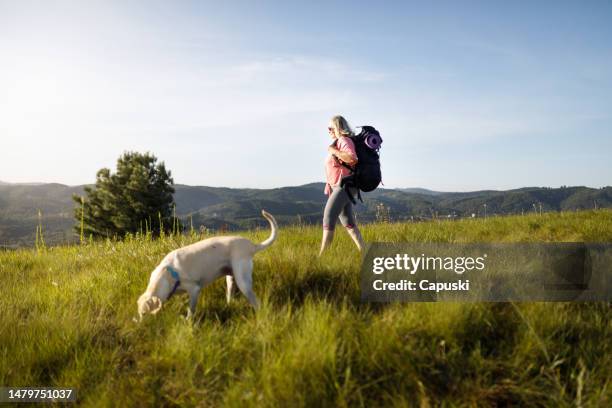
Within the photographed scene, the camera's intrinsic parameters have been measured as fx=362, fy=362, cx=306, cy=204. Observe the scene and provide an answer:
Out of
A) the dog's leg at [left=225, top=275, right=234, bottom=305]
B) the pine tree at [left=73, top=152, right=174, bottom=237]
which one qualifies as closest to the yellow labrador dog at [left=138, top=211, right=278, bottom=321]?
the dog's leg at [left=225, top=275, right=234, bottom=305]

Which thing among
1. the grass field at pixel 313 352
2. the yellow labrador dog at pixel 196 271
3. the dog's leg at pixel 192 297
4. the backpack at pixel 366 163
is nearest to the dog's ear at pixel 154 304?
the yellow labrador dog at pixel 196 271

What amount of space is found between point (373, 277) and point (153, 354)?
8.07 ft

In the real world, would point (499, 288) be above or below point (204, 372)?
above

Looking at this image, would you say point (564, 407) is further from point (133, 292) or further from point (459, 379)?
point (133, 292)

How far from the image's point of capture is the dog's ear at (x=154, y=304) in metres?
3.32

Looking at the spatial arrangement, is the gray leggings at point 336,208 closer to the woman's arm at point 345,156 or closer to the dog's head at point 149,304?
the woman's arm at point 345,156

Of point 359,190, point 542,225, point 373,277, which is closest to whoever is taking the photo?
point 373,277

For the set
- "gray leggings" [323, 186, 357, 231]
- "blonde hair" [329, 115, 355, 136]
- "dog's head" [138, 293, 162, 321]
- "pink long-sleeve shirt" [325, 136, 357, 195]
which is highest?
"blonde hair" [329, 115, 355, 136]

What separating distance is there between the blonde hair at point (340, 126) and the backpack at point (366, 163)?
13cm

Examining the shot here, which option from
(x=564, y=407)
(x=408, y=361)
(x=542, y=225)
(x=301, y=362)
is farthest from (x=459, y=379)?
(x=542, y=225)

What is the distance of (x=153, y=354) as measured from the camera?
2.93m

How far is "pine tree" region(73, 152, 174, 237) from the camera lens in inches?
1818

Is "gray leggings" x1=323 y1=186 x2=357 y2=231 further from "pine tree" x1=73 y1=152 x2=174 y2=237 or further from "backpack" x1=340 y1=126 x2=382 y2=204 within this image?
"pine tree" x1=73 y1=152 x2=174 y2=237

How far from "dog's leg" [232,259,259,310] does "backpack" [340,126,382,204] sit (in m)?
2.94
